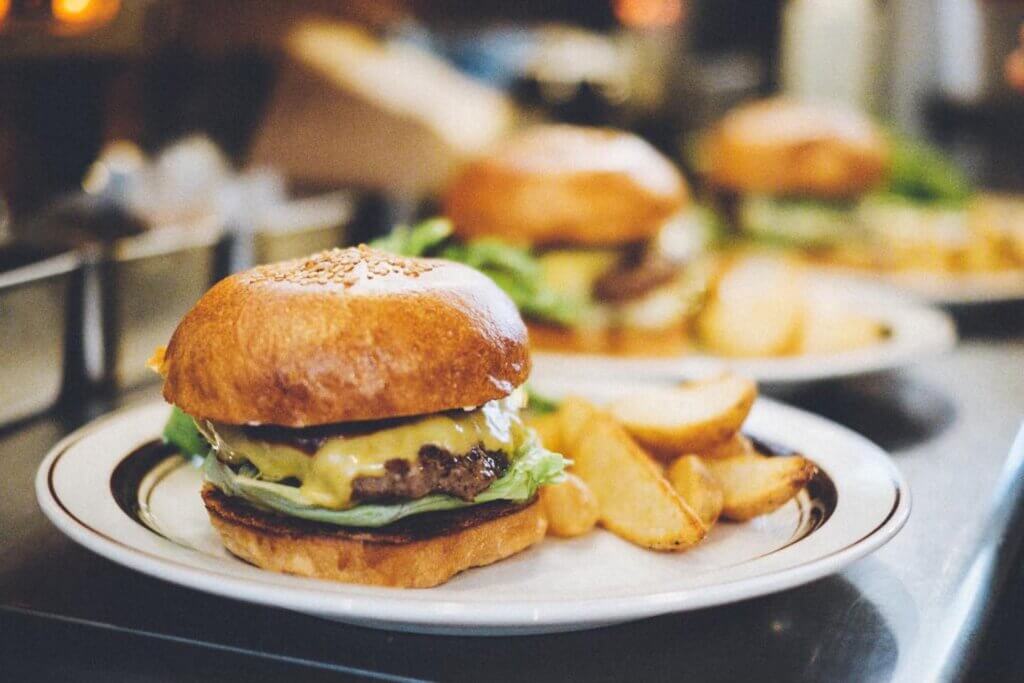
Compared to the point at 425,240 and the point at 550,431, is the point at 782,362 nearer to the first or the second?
the point at 550,431

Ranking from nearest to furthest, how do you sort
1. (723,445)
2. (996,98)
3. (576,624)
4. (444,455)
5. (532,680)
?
(532,680)
(576,624)
(444,455)
(723,445)
(996,98)

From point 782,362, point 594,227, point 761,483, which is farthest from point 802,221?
point 761,483

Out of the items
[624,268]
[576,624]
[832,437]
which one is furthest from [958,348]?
[576,624]

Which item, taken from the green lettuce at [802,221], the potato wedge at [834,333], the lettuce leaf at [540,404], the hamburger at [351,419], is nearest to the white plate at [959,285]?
the green lettuce at [802,221]

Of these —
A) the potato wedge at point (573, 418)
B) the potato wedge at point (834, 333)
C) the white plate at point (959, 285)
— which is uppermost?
the potato wedge at point (573, 418)

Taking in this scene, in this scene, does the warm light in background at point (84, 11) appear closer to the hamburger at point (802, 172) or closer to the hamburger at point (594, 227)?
the hamburger at point (594, 227)

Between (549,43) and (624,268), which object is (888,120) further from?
(624,268)
